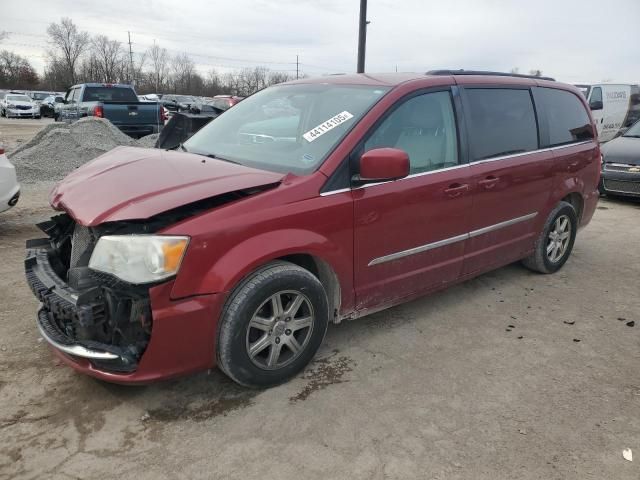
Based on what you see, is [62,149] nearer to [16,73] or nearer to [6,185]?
[6,185]

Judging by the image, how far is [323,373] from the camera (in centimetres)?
315

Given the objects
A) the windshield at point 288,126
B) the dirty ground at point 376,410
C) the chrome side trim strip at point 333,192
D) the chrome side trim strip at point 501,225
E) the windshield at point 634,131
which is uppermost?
A: the windshield at point 288,126

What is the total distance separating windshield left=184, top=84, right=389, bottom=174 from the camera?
319 centimetres

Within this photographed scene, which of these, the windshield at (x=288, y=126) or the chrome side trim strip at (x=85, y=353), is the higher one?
the windshield at (x=288, y=126)

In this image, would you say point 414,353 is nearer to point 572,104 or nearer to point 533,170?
point 533,170

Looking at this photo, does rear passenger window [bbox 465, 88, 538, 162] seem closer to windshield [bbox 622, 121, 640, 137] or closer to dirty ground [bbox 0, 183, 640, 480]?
dirty ground [bbox 0, 183, 640, 480]

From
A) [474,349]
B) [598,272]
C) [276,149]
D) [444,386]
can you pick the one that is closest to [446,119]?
[276,149]

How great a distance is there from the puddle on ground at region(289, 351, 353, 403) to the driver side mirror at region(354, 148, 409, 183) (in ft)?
3.91

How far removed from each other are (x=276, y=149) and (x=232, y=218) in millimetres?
874

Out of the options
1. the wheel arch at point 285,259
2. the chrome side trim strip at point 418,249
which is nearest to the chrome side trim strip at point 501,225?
the chrome side trim strip at point 418,249

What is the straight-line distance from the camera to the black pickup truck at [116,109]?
528 inches

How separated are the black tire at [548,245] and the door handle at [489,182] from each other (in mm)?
1088

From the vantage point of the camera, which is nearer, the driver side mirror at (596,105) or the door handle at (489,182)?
the door handle at (489,182)

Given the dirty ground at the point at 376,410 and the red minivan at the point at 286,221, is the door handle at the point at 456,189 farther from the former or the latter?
the dirty ground at the point at 376,410
